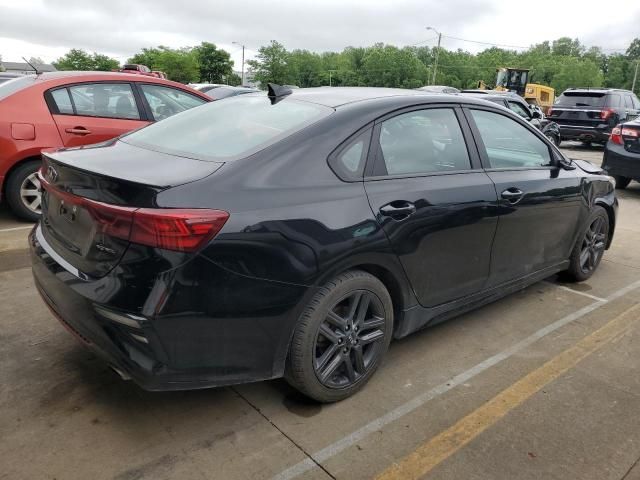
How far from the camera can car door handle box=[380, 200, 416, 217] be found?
2.71m

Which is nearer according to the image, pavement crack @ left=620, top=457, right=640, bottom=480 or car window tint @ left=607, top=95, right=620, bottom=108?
pavement crack @ left=620, top=457, right=640, bottom=480

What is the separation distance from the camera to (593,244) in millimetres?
4594

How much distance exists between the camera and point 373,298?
275 cm

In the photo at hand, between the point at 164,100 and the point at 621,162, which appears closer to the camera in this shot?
the point at 164,100

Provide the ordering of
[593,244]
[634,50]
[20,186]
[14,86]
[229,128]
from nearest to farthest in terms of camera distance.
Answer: [229,128] < [593,244] < [20,186] < [14,86] < [634,50]

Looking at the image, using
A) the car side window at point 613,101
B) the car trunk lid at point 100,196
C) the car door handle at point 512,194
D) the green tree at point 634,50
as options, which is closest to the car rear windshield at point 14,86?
the car trunk lid at point 100,196

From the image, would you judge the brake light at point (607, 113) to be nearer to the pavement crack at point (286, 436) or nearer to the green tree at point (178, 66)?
the pavement crack at point (286, 436)

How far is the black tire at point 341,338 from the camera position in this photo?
2484mm

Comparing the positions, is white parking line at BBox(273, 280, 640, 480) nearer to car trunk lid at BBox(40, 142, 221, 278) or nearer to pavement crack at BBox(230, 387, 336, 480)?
pavement crack at BBox(230, 387, 336, 480)

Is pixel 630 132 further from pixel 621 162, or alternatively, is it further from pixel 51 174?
pixel 51 174

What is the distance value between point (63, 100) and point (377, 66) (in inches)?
3418

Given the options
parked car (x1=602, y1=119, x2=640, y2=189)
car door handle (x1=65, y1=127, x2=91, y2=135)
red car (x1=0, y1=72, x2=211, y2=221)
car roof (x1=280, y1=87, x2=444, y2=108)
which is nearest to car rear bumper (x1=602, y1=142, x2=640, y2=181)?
parked car (x1=602, y1=119, x2=640, y2=189)

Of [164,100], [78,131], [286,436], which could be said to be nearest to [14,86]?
[78,131]

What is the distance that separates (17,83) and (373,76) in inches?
3438
